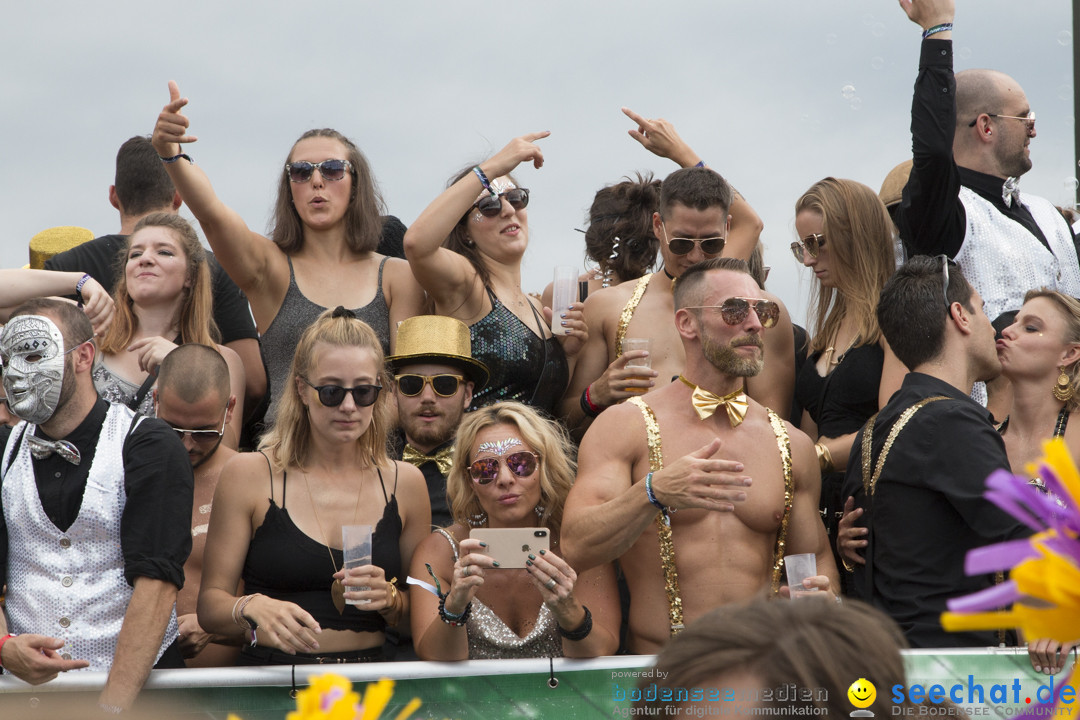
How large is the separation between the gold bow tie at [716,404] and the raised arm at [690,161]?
133 centimetres

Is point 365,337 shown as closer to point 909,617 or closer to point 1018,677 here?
point 909,617

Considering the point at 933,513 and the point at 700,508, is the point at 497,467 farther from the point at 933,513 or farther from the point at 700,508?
the point at 933,513

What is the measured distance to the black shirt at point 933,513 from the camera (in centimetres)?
374

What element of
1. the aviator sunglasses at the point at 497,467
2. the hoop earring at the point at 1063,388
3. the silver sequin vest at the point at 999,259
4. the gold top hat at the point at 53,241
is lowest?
the aviator sunglasses at the point at 497,467

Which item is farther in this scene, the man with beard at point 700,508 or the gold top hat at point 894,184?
the gold top hat at point 894,184

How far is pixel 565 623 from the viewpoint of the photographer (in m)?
3.77

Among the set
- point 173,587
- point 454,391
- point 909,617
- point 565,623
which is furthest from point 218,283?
point 909,617

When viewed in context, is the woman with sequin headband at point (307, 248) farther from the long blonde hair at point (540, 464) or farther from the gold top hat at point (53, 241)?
the gold top hat at point (53, 241)

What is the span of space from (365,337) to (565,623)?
1.31 m

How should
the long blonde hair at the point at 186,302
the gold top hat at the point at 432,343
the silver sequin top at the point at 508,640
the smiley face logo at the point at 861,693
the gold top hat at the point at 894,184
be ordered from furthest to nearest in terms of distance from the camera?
the gold top hat at the point at 894,184
the long blonde hair at the point at 186,302
the gold top hat at the point at 432,343
the silver sequin top at the point at 508,640
the smiley face logo at the point at 861,693

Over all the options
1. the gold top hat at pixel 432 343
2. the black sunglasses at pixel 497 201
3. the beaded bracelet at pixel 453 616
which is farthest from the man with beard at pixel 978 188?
the beaded bracelet at pixel 453 616

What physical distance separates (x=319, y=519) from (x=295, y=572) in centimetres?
22

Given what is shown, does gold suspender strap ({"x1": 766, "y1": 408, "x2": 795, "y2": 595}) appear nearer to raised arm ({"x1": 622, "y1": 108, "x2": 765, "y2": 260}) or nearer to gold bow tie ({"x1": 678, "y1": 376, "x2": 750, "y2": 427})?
gold bow tie ({"x1": 678, "y1": 376, "x2": 750, "y2": 427})

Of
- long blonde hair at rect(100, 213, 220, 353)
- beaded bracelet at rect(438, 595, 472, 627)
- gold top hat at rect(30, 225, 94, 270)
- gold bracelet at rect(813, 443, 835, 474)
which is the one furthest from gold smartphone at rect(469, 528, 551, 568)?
gold top hat at rect(30, 225, 94, 270)
